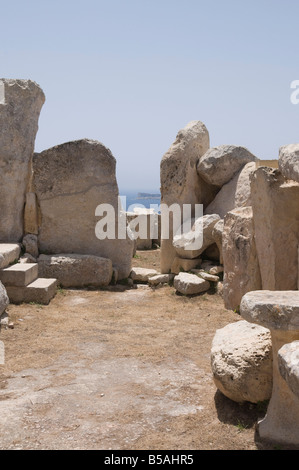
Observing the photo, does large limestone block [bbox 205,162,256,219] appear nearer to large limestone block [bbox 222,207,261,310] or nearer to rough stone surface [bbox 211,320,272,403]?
large limestone block [bbox 222,207,261,310]

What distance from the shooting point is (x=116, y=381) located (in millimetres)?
4109

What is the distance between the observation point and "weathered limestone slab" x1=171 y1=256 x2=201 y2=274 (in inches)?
303

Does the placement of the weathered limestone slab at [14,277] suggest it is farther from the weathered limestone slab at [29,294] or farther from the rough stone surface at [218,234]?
the rough stone surface at [218,234]

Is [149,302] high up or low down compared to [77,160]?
down

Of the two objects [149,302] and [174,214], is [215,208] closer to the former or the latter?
[174,214]

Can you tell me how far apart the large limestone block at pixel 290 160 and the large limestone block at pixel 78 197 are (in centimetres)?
404

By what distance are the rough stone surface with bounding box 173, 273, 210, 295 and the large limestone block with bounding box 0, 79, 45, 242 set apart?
2.70 m

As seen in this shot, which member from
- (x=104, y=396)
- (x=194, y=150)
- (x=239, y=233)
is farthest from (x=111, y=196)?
(x=104, y=396)

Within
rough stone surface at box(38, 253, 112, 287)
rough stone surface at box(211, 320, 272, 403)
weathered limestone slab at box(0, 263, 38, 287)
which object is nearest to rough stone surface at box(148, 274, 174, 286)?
rough stone surface at box(38, 253, 112, 287)

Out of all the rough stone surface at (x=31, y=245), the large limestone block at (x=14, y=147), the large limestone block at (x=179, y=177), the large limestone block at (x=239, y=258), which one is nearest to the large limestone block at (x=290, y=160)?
the large limestone block at (x=239, y=258)

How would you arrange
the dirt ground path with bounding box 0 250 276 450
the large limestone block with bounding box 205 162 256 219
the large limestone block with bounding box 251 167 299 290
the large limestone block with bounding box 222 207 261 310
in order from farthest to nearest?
the large limestone block with bounding box 205 162 256 219 < the large limestone block with bounding box 222 207 261 310 < the large limestone block with bounding box 251 167 299 290 < the dirt ground path with bounding box 0 250 276 450

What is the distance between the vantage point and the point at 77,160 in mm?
7938
